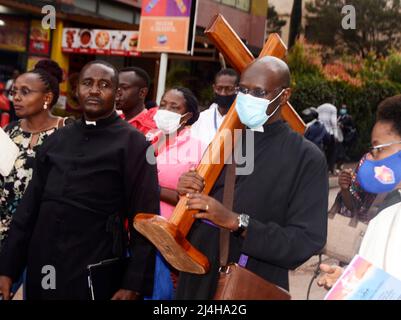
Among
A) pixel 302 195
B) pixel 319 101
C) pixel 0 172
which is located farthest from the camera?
pixel 319 101

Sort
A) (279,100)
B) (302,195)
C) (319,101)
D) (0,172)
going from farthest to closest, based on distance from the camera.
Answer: (319,101) → (0,172) → (279,100) → (302,195)

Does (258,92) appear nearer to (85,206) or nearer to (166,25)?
(85,206)

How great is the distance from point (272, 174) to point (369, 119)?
51.3 feet

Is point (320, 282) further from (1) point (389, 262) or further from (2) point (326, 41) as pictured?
(2) point (326, 41)

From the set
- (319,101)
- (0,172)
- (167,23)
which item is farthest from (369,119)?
(0,172)

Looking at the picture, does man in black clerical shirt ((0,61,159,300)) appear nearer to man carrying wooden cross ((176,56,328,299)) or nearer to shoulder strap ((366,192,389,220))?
man carrying wooden cross ((176,56,328,299))

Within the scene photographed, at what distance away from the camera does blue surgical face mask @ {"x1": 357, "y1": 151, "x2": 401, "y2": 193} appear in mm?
3045

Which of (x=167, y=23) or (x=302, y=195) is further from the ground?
(x=167, y=23)

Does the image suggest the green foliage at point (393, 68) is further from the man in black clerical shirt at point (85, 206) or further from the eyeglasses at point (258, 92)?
the eyeglasses at point (258, 92)

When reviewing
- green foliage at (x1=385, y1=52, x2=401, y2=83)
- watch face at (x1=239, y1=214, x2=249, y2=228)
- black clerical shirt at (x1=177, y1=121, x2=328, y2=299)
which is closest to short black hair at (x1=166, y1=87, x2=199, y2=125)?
black clerical shirt at (x1=177, y1=121, x2=328, y2=299)

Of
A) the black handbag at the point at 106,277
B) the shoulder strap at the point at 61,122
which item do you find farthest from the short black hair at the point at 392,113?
the shoulder strap at the point at 61,122

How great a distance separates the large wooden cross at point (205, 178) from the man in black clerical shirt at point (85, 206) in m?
0.47

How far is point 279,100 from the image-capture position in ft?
7.83

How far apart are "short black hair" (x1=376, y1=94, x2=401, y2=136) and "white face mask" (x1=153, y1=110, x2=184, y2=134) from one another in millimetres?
1331
